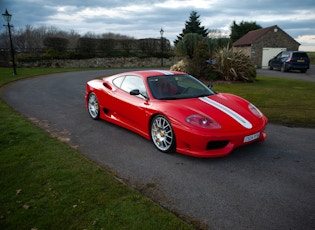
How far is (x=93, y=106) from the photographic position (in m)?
6.07

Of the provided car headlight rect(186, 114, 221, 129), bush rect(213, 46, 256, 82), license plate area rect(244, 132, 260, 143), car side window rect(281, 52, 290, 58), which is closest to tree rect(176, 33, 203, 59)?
car side window rect(281, 52, 290, 58)

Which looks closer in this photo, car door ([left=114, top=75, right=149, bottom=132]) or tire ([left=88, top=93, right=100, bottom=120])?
car door ([left=114, top=75, right=149, bottom=132])

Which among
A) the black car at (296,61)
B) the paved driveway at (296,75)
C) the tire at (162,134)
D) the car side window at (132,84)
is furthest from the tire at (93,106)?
the black car at (296,61)

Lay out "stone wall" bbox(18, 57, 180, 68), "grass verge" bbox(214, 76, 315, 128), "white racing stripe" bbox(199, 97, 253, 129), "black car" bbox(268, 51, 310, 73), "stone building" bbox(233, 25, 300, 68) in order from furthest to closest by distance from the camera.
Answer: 1. "stone building" bbox(233, 25, 300, 68)
2. "stone wall" bbox(18, 57, 180, 68)
3. "black car" bbox(268, 51, 310, 73)
4. "grass verge" bbox(214, 76, 315, 128)
5. "white racing stripe" bbox(199, 97, 253, 129)

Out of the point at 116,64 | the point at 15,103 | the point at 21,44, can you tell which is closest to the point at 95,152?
the point at 15,103

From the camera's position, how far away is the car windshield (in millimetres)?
4500

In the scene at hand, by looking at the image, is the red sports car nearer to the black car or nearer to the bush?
the bush

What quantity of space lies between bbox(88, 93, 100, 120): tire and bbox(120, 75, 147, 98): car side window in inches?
42.5

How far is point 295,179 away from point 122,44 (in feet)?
98.7

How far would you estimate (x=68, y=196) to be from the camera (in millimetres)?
2783

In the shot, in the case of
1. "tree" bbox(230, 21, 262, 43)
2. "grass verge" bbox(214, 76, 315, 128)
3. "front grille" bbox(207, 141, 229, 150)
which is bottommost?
"grass verge" bbox(214, 76, 315, 128)

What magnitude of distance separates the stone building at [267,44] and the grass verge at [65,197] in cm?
2965

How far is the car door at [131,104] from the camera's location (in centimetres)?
445

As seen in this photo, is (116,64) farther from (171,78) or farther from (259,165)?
(259,165)
